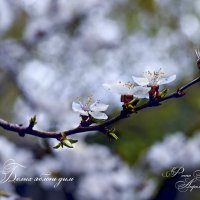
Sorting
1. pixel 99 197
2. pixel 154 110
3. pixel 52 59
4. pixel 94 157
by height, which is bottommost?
pixel 99 197

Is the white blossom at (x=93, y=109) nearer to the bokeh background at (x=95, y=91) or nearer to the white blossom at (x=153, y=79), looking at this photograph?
the white blossom at (x=153, y=79)

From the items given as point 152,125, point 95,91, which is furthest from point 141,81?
point 152,125

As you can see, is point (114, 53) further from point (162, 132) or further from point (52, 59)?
point (162, 132)

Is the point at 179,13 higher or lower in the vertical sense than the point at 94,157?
higher

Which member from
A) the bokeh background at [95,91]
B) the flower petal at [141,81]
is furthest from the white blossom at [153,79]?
the bokeh background at [95,91]

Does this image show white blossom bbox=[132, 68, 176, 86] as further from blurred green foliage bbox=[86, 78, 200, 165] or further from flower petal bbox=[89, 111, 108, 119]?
blurred green foliage bbox=[86, 78, 200, 165]

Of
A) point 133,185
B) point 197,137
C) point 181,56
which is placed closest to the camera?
point 133,185

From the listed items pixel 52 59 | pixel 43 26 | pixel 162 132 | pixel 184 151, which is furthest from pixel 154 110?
pixel 43 26
